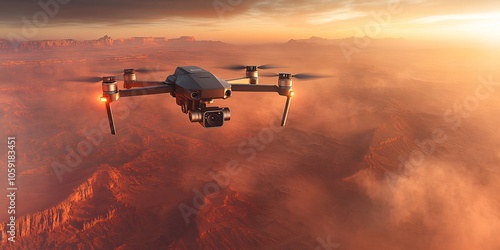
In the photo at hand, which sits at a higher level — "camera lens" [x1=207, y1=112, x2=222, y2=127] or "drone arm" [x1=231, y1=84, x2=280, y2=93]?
"drone arm" [x1=231, y1=84, x2=280, y2=93]

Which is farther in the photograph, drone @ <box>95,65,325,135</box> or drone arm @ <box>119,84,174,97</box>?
drone arm @ <box>119,84,174,97</box>

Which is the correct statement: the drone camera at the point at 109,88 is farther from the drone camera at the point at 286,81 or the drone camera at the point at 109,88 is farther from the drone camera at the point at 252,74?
the drone camera at the point at 286,81

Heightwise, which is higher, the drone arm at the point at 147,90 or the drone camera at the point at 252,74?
the drone camera at the point at 252,74

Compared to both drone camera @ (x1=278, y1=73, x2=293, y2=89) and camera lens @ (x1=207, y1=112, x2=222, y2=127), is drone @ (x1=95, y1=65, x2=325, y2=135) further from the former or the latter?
drone camera @ (x1=278, y1=73, x2=293, y2=89)

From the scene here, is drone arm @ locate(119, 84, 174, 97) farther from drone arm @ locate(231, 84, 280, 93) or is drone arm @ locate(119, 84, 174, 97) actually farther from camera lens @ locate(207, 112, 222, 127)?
drone arm @ locate(231, 84, 280, 93)

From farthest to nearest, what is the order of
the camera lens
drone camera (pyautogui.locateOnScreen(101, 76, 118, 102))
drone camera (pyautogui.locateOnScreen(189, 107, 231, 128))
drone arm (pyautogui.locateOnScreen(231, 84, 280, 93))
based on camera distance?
drone arm (pyautogui.locateOnScreen(231, 84, 280, 93)) → the camera lens → drone camera (pyautogui.locateOnScreen(189, 107, 231, 128)) → drone camera (pyautogui.locateOnScreen(101, 76, 118, 102))

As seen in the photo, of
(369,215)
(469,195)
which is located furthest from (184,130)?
(469,195)

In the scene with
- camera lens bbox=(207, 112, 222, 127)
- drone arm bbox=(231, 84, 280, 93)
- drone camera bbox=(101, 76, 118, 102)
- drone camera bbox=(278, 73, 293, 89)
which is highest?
drone camera bbox=(278, 73, 293, 89)

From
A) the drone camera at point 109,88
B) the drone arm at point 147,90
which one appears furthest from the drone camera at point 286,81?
the drone camera at point 109,88

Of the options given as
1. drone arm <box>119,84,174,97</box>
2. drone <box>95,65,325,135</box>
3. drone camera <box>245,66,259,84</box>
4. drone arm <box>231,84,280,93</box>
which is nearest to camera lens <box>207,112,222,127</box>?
drone <box>95,65,325,135</box>

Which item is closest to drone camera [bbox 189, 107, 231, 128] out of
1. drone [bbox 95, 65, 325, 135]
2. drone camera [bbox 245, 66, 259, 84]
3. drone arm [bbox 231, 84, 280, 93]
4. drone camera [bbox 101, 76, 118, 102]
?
drone [bbox 95, 65, 325, 135]

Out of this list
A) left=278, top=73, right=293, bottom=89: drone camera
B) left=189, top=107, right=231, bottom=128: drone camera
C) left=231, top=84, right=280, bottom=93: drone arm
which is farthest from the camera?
left=278, top=73, right=293, bottom=89: drone camera

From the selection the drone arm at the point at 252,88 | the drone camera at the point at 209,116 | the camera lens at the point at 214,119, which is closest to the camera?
the drone camera at the point at 209,116
